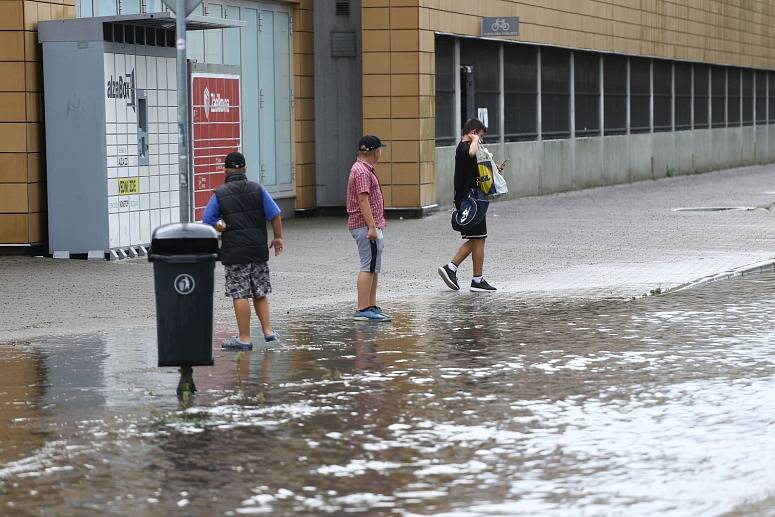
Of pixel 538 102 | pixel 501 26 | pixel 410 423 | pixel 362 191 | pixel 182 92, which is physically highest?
pixel 501 26

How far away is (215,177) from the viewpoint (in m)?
22.1

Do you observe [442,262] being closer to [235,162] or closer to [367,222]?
[367,222]

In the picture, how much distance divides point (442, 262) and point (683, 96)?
28.6m

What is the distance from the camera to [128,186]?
19.8m

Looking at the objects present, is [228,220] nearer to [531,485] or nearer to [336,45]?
[531,485]

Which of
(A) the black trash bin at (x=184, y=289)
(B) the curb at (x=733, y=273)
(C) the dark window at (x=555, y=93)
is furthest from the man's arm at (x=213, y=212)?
(C) the dark window at (x=555, y=93)

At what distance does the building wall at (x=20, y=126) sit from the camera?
1927cm

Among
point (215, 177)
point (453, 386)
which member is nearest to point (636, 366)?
point (453, 386)

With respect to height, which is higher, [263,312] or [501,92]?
[501,92]

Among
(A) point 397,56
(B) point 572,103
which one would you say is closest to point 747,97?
(B) point 572,103

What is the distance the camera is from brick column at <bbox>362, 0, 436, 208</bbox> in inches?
1069

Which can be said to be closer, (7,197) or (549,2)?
(7,197)

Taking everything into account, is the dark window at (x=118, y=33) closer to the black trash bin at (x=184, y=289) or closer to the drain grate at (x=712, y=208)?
the black trash bin at (x=184, y=289)

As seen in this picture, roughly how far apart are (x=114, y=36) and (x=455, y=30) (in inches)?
426
